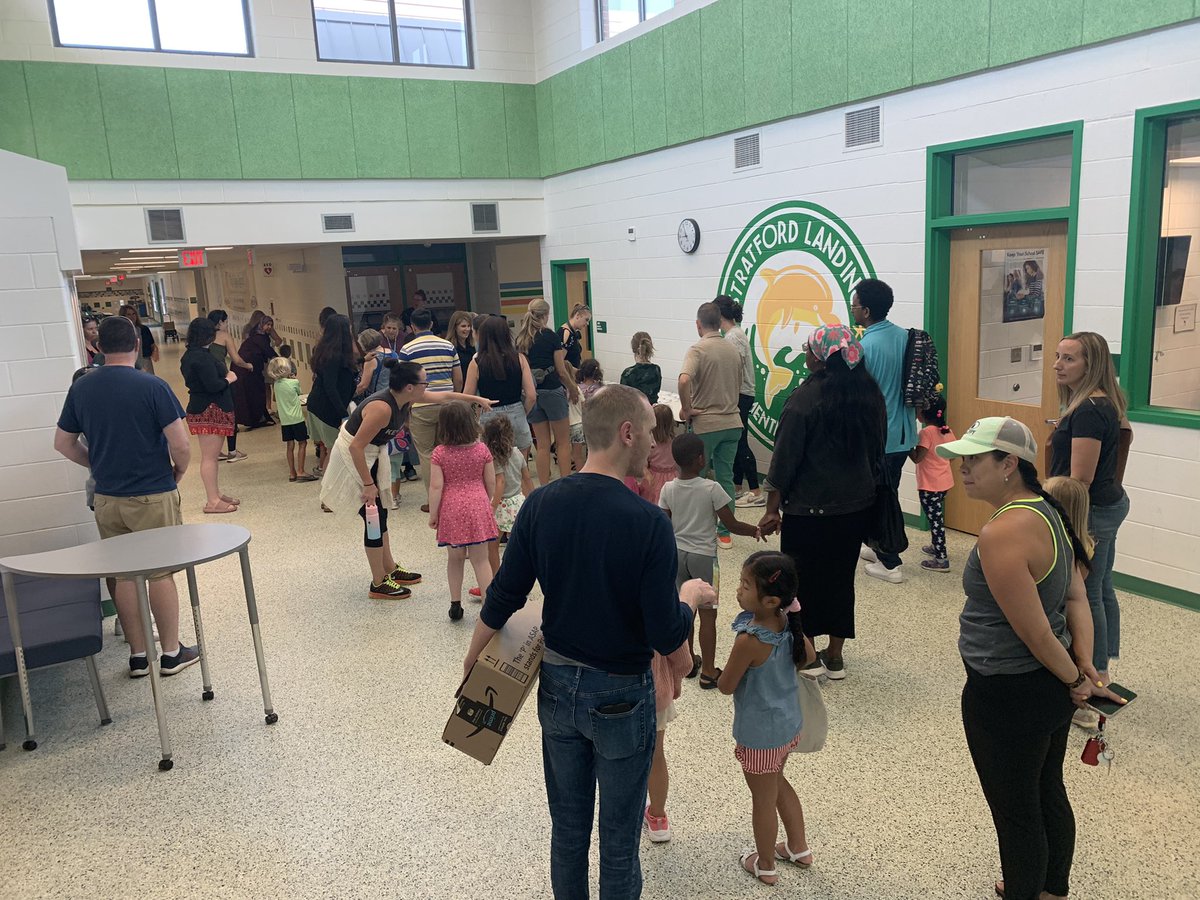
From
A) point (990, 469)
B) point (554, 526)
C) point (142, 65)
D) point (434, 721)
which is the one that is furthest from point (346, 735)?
point (142, 65)

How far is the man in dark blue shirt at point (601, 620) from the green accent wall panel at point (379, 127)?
27.1ft

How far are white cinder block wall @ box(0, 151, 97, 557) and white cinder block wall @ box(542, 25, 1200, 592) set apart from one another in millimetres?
4936

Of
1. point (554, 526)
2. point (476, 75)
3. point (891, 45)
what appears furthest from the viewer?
point (476, 75)

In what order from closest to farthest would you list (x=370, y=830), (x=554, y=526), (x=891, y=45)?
(x=554, y=526) → (x=370, y=830) → (x=891, y=45)

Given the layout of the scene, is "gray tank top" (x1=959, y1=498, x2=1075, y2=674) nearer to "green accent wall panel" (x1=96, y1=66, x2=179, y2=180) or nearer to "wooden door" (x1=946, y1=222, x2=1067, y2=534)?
"wooden door" (x1=946, y1=222, x2=1067, y2=534)

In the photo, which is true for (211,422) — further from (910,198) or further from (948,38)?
(948,38)

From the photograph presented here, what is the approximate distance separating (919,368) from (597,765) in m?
3.61

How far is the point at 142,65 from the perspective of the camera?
8438 millimetres

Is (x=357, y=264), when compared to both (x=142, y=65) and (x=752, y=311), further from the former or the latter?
(x=752, y=311)

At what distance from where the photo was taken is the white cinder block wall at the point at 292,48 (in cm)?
800

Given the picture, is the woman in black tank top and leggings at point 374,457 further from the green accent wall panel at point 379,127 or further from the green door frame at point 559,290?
the green door frame at point 559,290

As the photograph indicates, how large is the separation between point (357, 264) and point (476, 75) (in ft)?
11.9

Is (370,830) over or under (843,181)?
under

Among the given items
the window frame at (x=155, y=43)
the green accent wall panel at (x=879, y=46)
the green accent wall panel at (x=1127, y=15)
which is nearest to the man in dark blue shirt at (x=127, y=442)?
the green accent wall panel at (x=879, y=46)
